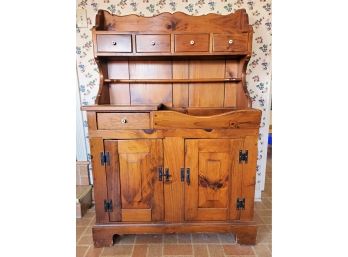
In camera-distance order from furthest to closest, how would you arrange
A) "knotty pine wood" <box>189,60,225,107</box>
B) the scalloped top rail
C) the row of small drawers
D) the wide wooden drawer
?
1. "knotty pine wood" <box>189,60,225,107</box>
2. the scalloped top rail
3. the row of small drawers
4. the wide wooden drawer

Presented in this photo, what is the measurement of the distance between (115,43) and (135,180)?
3.36 feet

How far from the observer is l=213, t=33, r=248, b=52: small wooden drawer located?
4.92 feet

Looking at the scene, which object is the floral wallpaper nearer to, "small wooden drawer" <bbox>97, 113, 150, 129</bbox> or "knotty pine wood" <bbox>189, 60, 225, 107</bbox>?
"knotty pine wood" <bbox>189, 60, 225, 107</bbox>

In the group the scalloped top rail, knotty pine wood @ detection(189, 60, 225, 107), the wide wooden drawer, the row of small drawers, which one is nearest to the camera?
the wide wooden drawer

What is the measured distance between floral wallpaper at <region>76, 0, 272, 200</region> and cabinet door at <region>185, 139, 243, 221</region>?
84 cm

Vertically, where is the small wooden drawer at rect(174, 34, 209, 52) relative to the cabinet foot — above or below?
above

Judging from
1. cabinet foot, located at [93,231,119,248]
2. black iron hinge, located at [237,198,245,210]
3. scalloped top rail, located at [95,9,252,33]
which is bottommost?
cabinet foot, located at [93,231,119,248]

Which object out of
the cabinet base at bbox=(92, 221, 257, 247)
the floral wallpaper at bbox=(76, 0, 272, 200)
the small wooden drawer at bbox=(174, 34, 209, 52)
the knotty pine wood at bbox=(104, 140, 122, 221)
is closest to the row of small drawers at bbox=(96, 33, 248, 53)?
the small wooden drawer at bbox=(174, 34, 209, 52)

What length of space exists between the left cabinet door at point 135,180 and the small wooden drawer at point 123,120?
110 millimetres

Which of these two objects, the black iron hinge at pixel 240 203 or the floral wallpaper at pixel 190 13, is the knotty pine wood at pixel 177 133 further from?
the floral wallpaper at pixel 190 13

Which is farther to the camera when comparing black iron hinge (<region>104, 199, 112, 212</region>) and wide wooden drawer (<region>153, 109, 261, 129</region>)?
black iron hinge (<region>104, 199, 112, 212</region>)

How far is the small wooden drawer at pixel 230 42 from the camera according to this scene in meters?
1.50

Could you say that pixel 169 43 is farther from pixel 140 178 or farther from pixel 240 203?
pixel 240 203
